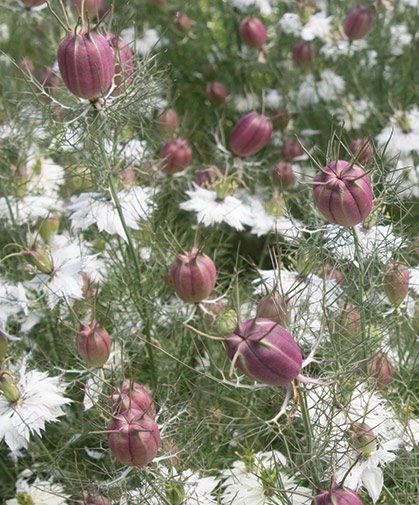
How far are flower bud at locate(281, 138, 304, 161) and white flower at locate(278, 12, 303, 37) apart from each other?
0.35m

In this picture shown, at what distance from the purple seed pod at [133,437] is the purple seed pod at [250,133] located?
797mm

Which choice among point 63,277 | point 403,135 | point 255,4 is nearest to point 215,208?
point 63,277

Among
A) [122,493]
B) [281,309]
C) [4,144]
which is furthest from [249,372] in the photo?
[4,144]

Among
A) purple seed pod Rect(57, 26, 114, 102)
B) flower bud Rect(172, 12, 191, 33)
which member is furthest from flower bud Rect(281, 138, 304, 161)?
purple seed pod Rect(57, 26, 114, 102)

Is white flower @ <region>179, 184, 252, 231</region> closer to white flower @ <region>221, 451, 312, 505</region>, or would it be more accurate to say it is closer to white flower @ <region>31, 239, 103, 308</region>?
white flower @ <region>31, 239, 103, 308</region>

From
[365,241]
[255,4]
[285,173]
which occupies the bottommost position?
[365,241]

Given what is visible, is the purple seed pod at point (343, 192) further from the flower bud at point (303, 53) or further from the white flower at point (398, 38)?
the white flower at point (398, 38)

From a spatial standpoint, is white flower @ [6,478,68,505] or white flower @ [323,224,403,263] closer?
white flower @ [323,224,403,263]

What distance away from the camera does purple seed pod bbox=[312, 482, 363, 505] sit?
65 cm

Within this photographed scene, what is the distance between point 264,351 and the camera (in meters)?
0.61

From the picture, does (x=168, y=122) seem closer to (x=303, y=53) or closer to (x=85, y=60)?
(x=303, y=53)

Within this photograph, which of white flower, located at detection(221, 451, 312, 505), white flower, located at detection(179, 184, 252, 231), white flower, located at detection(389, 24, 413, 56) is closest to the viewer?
white flower, located at detection(221, 451, 312, 505)

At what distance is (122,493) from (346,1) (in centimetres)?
163

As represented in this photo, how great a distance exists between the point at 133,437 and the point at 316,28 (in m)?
1.29
